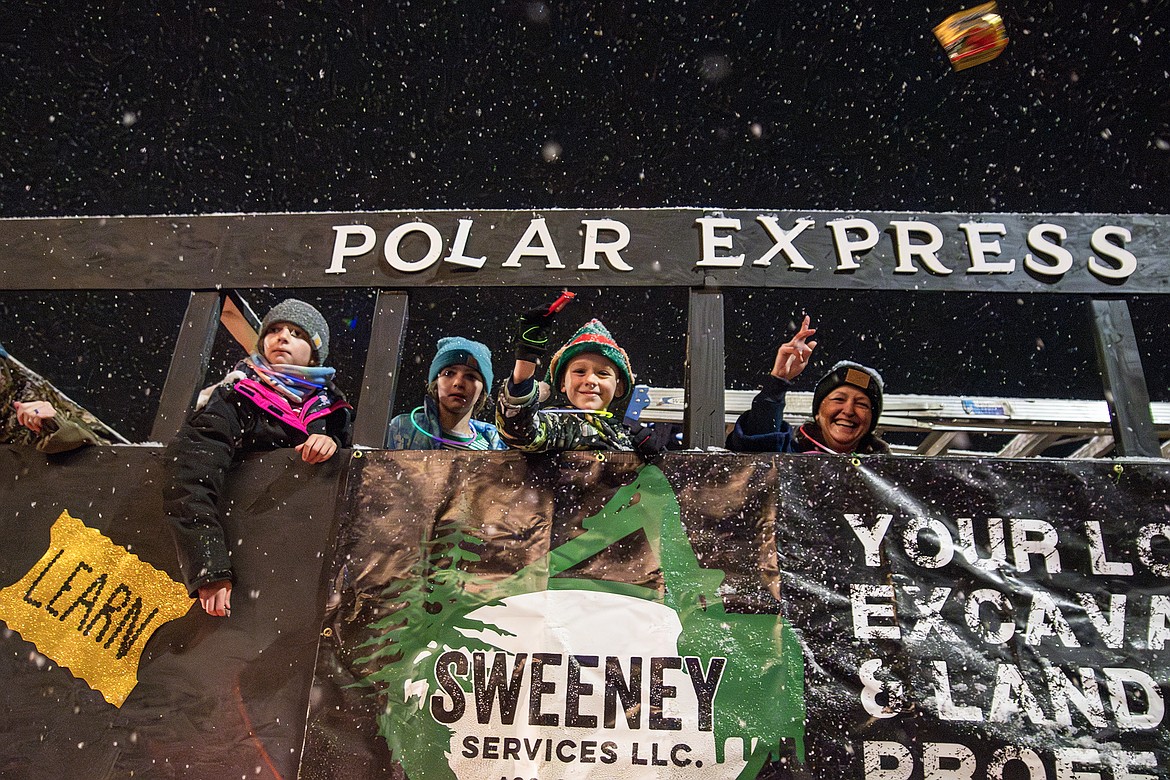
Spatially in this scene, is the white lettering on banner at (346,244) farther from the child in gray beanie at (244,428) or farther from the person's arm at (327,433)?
the person's arm at (327,433)

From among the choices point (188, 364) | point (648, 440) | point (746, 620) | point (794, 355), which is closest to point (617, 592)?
point (746, 620)

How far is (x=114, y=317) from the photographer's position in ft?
29.0

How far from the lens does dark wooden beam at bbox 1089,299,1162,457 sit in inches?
115

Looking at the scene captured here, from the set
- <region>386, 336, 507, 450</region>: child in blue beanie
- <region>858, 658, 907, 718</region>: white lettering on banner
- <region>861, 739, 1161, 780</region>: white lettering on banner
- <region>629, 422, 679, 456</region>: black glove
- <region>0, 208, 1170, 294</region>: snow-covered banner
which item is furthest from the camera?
<region>386, 336, 507, 450</region>: child in blue beanie

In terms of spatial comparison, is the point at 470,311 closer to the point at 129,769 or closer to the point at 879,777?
the point at 129,769

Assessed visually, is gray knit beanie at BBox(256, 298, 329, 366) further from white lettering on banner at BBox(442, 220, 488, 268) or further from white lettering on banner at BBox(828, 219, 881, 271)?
white lettering on banner at BBox(828, 219, 881, 271)

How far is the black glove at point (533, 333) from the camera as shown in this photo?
2.70 metres

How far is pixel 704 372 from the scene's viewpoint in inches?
122

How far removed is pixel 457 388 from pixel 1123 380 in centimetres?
268

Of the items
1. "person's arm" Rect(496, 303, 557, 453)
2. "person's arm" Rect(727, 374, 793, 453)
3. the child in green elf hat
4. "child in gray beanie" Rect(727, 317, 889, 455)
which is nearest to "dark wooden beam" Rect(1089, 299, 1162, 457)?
"child in gray beanie" Rect(727, 317, 889, 455)

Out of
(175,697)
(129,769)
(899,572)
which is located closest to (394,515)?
(175,697)

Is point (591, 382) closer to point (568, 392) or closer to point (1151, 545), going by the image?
point (568, 392)

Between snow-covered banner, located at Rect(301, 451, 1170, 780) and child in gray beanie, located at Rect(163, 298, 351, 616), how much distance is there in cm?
39

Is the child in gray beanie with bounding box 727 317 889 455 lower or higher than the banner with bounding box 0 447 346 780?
higher
